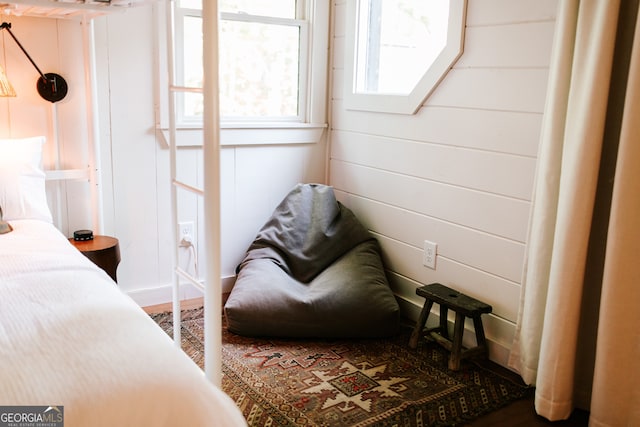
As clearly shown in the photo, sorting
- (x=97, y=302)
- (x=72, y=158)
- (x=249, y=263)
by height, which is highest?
(x=72, y=158)

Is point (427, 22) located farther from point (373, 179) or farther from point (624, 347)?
point (624, 347)

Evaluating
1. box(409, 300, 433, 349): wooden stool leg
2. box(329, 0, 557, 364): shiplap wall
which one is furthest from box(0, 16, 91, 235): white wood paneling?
box(409, 300, 433, 349): wooden stool leg

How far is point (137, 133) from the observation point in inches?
108

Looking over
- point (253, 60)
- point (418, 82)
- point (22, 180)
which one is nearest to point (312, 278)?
point (418, 82)

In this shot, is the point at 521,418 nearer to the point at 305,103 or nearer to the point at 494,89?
the point at 494,89

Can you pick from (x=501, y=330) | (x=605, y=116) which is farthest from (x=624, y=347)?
(x=605, y=116)

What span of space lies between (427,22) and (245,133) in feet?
3.39

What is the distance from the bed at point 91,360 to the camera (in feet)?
3.25

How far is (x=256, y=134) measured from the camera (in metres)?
3.05

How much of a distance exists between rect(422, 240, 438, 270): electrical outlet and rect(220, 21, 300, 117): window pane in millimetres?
1076

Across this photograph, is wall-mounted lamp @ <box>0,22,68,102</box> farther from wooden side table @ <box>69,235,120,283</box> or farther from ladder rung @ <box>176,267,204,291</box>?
ladder rung @ <box>176,267,204,291</box>

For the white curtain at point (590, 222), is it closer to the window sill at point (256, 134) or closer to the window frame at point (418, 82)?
the window frame at point (418, 82)

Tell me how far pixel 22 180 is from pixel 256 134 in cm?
116

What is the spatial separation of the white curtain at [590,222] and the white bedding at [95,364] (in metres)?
1.28
